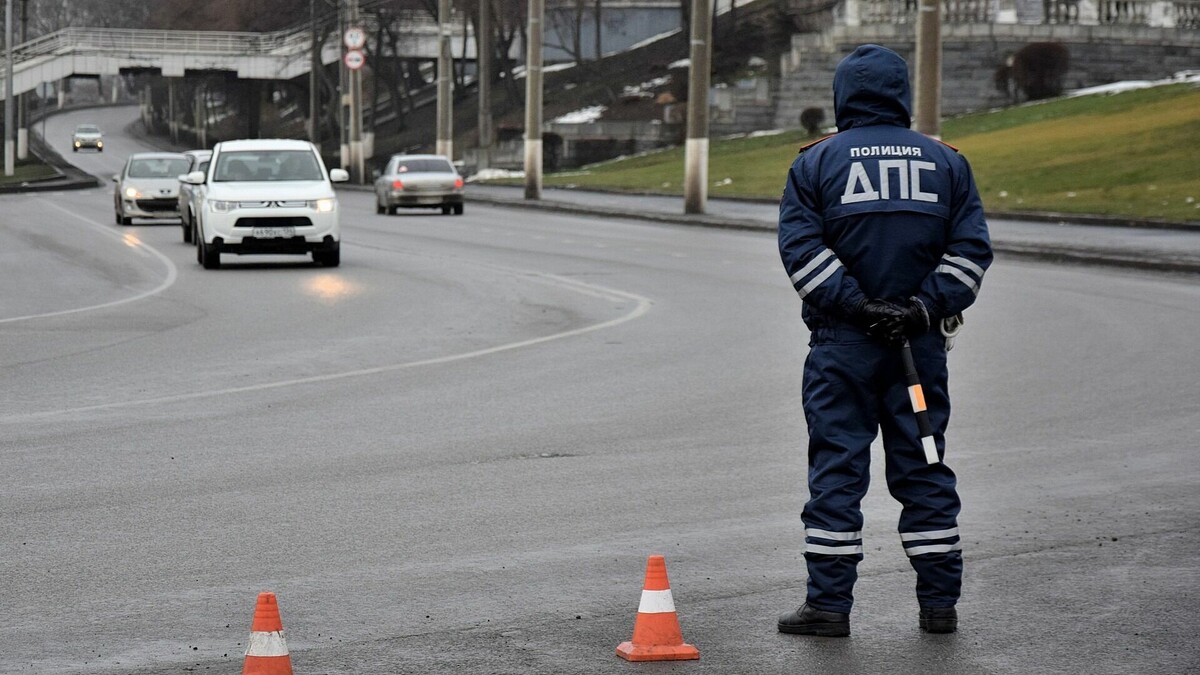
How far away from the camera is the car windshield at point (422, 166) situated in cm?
4491

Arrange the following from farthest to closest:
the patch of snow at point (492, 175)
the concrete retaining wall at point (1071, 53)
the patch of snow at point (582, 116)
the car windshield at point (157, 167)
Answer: the patch of snow at point (582, 116)
the patch of snow at point (492, 175)
the concrete retaining wall at point (1071, 53)
the car windshield at point (157, 167)

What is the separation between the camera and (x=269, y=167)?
26.4 metres

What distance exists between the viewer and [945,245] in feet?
21.0

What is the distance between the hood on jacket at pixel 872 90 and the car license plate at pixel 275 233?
63.2 ft

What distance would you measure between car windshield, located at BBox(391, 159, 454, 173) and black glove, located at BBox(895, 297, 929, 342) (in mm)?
39032

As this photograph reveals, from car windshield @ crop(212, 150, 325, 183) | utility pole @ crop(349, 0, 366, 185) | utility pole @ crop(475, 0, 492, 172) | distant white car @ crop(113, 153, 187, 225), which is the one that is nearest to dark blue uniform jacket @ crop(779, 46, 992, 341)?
car windshield @ crop(212, 150, 325, 183)

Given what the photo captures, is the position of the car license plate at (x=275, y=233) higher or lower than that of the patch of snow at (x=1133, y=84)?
lower

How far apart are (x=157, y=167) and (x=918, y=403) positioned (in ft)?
115

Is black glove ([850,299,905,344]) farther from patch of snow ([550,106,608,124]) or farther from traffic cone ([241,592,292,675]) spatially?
patch of snow ([550,106,608,124])

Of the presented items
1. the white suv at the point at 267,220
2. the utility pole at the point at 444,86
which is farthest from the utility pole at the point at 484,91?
the white suv at the point at 267,220

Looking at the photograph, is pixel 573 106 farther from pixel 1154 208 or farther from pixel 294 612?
pixel 294 612

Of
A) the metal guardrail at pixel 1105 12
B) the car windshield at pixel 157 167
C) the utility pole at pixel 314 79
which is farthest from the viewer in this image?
the utility pole at pixel 314 79

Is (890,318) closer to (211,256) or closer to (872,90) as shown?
(872,90)

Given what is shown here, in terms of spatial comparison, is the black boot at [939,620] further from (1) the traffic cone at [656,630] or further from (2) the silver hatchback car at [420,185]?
(2) the silver hatchback car at [420,185]
